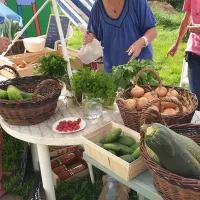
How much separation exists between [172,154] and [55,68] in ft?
4.56

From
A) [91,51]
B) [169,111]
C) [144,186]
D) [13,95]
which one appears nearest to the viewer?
[144,186]

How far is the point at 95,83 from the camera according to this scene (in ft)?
6.46

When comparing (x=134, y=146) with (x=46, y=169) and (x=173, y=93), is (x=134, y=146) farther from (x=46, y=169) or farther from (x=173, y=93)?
(x=46, y=169)

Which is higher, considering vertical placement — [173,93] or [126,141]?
[173,93]

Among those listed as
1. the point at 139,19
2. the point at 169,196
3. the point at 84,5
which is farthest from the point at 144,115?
the point at 84,5

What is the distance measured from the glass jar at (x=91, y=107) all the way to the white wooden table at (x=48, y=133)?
0.04m

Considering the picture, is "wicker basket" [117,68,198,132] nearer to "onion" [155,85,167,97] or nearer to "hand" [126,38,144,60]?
"onion" [155,85,167,97]

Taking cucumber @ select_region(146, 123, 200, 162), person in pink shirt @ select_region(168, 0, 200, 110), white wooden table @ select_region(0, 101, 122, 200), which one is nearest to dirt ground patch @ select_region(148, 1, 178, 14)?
person in pink shirt @ select_region(168, 0, 200, 110)

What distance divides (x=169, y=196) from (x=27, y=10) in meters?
5.25

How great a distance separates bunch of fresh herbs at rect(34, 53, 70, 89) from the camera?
2355 mm

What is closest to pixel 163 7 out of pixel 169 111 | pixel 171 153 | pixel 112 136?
pixel 169 111

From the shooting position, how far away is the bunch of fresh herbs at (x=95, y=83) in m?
1.97

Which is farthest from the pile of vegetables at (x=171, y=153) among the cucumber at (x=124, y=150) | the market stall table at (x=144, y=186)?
the cucumber at (x=124, y=150)

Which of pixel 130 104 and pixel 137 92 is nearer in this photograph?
pixel 130 104
